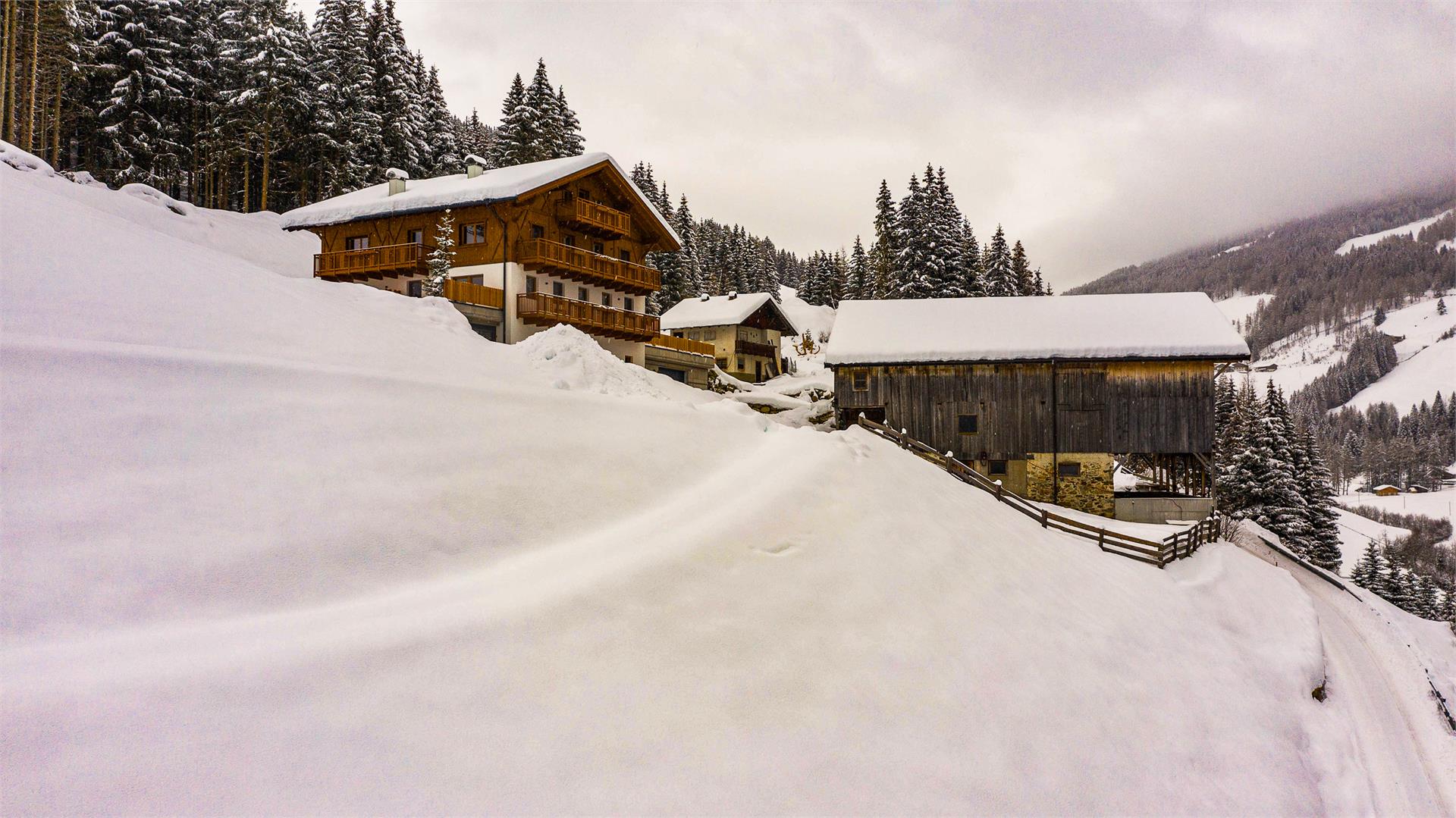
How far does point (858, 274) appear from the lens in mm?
83562

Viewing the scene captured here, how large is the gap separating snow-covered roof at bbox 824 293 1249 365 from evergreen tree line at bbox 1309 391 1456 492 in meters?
139

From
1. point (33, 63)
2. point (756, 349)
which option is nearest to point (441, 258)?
point (33, 63)

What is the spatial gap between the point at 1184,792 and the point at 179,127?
6144 cm

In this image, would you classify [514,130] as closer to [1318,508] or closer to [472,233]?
[472,233]

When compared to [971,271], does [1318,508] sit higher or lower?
lower

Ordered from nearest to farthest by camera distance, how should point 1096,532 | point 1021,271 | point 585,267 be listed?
point 1096,532
point 585,267
point 1021,271

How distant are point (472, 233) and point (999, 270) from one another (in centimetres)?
4040

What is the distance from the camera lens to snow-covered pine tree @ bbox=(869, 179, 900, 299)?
53219mm

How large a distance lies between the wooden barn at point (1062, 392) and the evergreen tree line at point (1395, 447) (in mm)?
140370

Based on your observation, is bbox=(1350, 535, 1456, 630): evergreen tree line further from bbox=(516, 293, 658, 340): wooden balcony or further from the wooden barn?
bbox=(516, 293, 658, 340): wooden balcony

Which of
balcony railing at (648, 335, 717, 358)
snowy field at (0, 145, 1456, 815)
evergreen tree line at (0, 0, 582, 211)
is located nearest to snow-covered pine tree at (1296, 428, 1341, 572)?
snowy field at (0, 145, 1456, 815)

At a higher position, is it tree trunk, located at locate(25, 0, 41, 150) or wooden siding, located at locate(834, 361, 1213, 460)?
tree trunk, located at locate(25, 0, 41, 150)

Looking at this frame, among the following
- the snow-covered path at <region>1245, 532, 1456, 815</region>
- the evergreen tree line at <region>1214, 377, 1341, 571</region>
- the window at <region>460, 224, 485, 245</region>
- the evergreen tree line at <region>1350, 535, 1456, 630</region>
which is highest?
the window at <region>460, 224, 485, 245</region>

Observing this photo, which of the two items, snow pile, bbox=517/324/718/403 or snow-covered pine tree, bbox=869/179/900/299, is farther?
snow-covered pine tree, bbox=869/179/900/299
